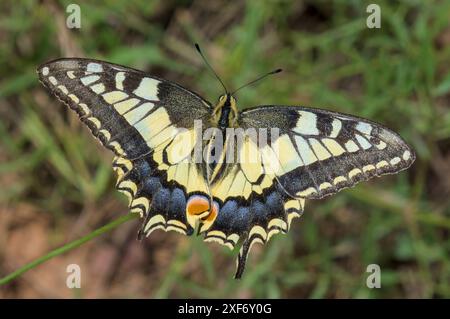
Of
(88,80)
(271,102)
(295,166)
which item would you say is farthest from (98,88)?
(271,102)

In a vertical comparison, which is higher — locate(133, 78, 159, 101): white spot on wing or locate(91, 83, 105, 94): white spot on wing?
locate(133, 78, 159, 101): white spot on wing

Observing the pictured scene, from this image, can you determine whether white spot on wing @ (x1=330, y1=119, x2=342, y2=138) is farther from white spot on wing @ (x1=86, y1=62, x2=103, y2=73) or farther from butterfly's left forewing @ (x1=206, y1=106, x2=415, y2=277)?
white spot on wing @ (x1=86, y1=62, x2=103, y2=73)

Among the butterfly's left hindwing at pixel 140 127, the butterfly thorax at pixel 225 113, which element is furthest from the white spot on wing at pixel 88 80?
the butterfly thorax at pixel 225 113

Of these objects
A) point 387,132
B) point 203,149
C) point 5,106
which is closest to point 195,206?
point 203,149

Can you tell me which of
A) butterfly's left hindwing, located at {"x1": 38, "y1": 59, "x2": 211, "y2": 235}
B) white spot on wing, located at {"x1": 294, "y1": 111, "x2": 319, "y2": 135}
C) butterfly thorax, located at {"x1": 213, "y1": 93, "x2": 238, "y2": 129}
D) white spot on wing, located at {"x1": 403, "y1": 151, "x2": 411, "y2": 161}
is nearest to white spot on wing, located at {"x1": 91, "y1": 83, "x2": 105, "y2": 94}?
butterfly's left hindwing, located at {"x1": 38, "y1": 59, "x2": 211, "y2": 235}

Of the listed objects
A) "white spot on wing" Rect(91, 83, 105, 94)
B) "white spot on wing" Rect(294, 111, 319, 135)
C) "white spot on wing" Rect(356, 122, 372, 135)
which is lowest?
"white spot on wing" Rect(356, 122, 372, 135)

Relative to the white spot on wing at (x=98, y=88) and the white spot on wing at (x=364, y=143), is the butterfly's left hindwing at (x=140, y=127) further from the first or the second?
the white spot on wing at (x=364, y=143)

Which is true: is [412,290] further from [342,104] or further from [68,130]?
[68,130]
